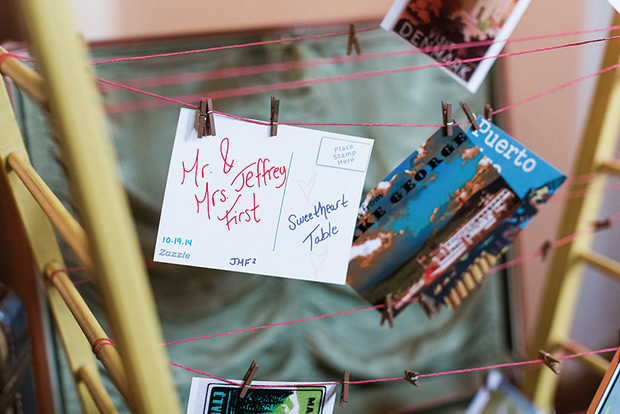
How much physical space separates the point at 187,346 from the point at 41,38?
0.85 meters

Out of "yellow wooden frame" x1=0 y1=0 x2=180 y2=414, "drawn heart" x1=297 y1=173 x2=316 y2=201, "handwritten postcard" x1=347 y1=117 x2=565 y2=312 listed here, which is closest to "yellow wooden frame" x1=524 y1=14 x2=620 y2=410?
"handwritten postcard" x1=347 y1=117 x2=565 y2=312

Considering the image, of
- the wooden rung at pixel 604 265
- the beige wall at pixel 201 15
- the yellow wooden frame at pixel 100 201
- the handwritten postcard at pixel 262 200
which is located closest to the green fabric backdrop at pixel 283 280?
the beige wall at pixel 201 15

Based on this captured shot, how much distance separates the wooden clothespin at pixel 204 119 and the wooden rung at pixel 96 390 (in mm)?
335

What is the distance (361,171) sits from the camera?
0.80 m

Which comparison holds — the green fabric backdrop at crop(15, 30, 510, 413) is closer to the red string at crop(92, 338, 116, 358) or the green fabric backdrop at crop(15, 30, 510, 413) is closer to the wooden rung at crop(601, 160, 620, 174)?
the wooden rung at crop(601, 160, 620, 174)

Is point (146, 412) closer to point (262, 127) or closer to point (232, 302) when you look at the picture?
point (262, 127)

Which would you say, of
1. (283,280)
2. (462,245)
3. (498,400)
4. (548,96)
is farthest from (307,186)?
(548,96)

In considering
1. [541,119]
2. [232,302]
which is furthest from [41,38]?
[541,119]

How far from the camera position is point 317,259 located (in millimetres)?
791

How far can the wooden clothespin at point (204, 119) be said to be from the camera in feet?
2.30

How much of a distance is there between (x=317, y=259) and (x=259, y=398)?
0.19 m

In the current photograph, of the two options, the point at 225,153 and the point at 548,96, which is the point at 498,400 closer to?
the point at 548,96

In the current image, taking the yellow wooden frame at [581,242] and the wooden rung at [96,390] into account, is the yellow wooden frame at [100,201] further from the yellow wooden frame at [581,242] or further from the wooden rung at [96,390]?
the yellow wooden frame at [581,242]

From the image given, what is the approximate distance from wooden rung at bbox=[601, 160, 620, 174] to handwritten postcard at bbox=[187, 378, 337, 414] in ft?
2.25
